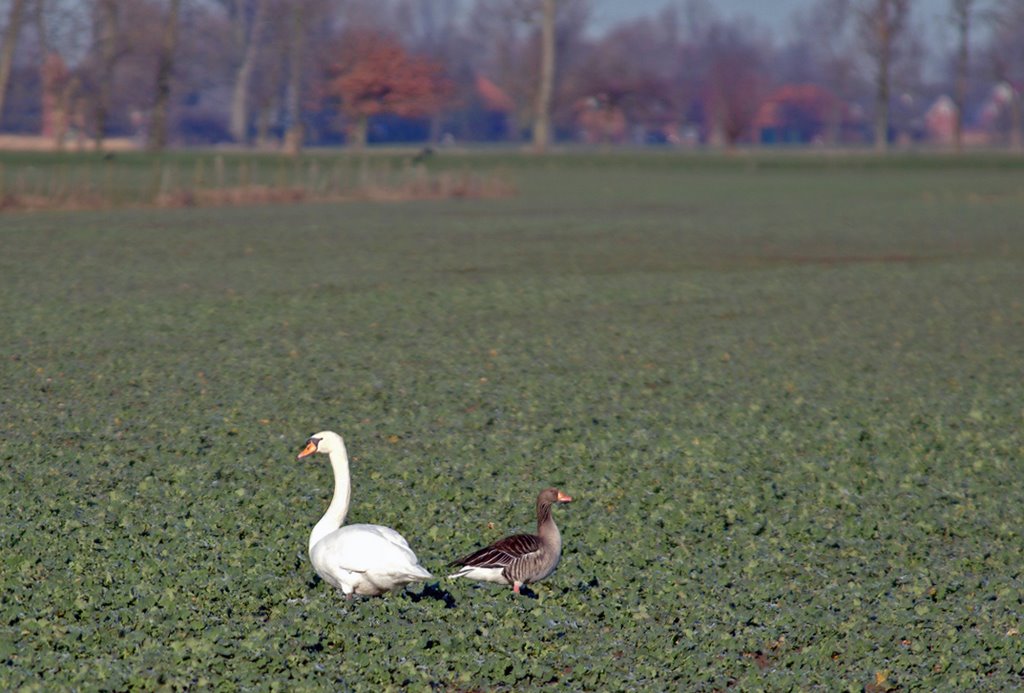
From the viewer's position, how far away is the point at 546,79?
98.1 metres

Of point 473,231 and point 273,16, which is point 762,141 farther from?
point 473,231

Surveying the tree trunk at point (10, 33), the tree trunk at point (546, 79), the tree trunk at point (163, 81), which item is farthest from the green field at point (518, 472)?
the tree trunk at point (546, 79)

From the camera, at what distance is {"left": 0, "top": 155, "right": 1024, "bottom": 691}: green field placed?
292 inches

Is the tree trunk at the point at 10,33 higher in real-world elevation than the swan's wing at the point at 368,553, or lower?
higher

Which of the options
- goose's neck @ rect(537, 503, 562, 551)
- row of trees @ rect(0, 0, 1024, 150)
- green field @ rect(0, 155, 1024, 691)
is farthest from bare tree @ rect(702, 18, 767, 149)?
goose's neck @ rect(537, 503, 562, 551)

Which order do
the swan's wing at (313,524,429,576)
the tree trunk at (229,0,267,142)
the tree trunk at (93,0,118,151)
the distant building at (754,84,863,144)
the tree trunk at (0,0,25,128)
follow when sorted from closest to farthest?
1. the swan's wing at (313,524,429,576)
2. the tree trunk at (0,0,25,128)
3. the tree trunk at (93,0,118,151)
4. the tree trunk at (229,0,267,142)
5. the distant building at (754,84,863,144)

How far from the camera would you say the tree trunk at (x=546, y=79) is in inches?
3748

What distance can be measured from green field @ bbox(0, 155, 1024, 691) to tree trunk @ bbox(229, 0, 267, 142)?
126 meters

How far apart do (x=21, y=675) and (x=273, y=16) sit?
10165 centimetres

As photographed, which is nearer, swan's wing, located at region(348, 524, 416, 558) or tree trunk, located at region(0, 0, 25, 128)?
swan's wing, located at region(348, 524, 416, 558)

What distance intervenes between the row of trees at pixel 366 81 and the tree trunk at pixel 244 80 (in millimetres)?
263

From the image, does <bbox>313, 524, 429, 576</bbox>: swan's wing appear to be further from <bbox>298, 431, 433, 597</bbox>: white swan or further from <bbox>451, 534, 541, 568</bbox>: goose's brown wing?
<bbox>451, 534, 541, 568</bbox>: goose's brown wing

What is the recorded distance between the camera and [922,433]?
1270 centimetres

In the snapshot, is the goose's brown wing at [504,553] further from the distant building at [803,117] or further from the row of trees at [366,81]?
the distant building at [803,117]
